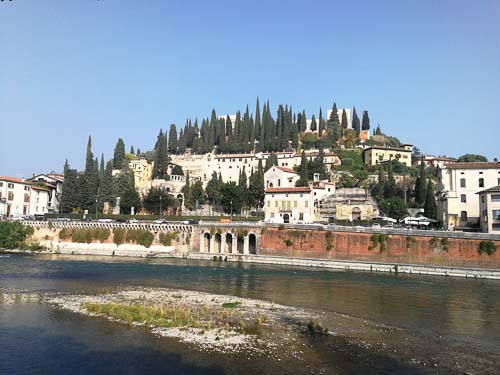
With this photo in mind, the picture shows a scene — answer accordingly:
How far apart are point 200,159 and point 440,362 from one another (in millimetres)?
98510

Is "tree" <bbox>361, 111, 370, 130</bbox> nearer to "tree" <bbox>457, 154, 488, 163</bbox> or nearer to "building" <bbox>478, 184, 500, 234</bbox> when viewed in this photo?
"tree" <bbox>457, 154, 488, 163</bbox>

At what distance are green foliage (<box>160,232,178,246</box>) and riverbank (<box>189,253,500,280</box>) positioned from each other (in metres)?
6.79

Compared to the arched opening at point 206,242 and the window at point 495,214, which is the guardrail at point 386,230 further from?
the window at point 495,214

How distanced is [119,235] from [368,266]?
116ft

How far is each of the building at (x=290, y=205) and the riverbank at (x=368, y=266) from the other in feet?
48.9

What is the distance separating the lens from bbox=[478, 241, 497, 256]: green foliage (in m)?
40.6

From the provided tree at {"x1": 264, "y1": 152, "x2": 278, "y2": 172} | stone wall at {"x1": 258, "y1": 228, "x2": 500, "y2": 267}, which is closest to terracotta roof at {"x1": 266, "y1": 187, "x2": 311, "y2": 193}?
stone wall at {"x1": 258, "y1": 228, "x2": 500, "y2": 267}

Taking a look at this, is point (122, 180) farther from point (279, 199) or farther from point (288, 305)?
point (288, 305)

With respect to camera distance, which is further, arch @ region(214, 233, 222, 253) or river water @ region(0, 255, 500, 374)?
arch @ region(214, 233, 222, 253)

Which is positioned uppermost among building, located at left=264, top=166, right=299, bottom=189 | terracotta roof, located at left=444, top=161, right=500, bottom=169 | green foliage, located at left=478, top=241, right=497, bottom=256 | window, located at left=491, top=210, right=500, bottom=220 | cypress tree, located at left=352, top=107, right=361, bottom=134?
cypress tree, located at left=352, top=107, right=361, bottom=134

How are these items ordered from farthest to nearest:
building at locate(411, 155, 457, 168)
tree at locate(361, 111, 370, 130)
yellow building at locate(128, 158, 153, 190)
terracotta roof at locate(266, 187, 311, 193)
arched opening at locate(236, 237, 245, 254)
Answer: tree at locate(361, 111, 370, 130)
building at locate(411, 155, 457, 168)
yellow building at locate(128, 158, 153, 190)
terracotta roof at locate(266, 187, 311, 193)
arched opening at locate(236, 237, 245, 254)

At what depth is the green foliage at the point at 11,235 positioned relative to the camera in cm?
5850

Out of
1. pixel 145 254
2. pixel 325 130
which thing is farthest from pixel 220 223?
pixel 325 130

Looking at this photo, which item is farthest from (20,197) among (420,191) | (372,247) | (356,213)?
(420,191)
